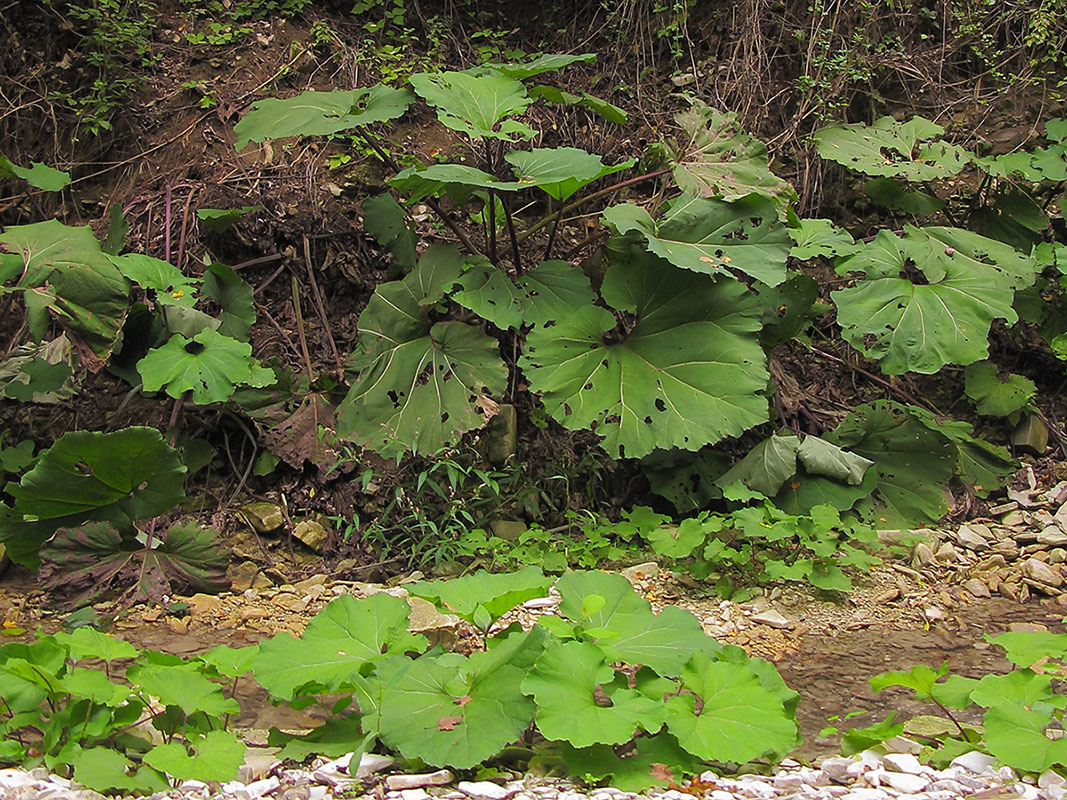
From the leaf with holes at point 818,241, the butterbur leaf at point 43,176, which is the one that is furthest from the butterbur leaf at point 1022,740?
the butterbur leaf at point 43,176

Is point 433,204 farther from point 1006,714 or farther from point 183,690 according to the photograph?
point 1006,714

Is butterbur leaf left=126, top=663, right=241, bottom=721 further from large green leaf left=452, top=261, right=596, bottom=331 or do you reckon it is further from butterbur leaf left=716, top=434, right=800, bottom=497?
butterbur leaf left=716, top=434, right=800, bottom=497

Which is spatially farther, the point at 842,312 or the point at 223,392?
the point at 842,312

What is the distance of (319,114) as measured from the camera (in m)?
3.55

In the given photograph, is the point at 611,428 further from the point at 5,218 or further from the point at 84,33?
the point at 84,33

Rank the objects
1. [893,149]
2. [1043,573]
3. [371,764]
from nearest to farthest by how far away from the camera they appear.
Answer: [371,764] → [1043,573] → [893,149]

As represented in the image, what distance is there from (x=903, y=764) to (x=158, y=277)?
9.60 feet

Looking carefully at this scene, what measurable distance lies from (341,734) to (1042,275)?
401cm

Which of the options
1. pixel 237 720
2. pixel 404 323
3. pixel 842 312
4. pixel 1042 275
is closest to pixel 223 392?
pixel 404 323

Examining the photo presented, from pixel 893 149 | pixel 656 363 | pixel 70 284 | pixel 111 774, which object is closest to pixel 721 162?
pixel 656 363

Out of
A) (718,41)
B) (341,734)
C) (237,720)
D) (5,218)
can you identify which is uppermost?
(718,41)

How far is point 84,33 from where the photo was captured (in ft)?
15.2

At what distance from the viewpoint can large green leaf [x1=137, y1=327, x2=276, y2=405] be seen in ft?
10.6

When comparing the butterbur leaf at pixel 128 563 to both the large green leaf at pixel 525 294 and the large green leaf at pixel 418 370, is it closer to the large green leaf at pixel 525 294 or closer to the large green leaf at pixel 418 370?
the large green leaf at pixel 418 370
